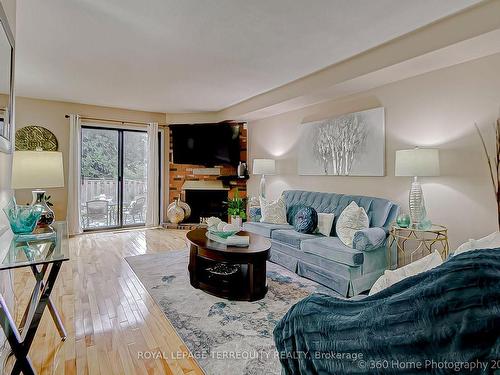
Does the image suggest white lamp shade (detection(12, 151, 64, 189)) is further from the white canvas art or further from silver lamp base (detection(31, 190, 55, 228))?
the white canvas art

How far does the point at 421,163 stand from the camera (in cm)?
279

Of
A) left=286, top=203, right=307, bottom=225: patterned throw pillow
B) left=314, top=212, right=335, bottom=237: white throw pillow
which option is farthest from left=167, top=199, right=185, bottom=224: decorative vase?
left=314, top=212, right=335, bottom=237: white throw pillow

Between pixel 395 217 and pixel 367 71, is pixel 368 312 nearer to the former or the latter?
pixel 395 217

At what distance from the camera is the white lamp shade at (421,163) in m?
2.77

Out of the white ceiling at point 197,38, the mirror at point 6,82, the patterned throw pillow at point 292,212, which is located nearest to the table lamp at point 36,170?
the mirror at point 6,82

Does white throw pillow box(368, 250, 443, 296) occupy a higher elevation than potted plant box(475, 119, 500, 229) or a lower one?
lower

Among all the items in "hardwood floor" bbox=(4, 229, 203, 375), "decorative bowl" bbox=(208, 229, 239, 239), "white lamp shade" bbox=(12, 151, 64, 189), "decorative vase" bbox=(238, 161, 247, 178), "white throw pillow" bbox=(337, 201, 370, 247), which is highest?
"decorative vase" bbox=(238, 161, 247, 178)

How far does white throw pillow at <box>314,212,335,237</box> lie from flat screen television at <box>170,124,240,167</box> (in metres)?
2.95

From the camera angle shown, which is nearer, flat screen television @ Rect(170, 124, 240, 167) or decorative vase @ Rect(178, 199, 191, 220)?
flat screen television @ Rect(170, 124, 240, 167)

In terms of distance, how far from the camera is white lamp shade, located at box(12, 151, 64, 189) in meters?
2.17

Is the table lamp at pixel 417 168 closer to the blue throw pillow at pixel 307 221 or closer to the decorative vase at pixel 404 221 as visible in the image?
the decorative vase at pixel 404 221

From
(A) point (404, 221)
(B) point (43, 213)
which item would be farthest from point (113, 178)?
(A) point (404, 221)

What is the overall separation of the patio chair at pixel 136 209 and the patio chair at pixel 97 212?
381 millimetres

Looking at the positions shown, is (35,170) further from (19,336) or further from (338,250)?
(338,250)
